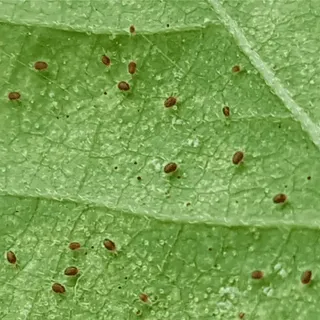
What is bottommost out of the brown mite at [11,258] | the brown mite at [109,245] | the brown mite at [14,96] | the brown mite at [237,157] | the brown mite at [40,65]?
the brown mite at [11,258]

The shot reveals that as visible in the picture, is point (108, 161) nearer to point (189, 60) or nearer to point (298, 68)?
point (189, 60)

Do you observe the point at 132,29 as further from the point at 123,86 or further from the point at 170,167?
the point at 170,167

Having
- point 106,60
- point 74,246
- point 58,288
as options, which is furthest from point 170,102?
point 58,288

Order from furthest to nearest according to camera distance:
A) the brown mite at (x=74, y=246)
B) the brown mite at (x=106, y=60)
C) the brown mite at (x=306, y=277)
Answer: the brown mite at (x=106, y=60)
the brown mite at (x=74, y=246)
the brown mite at (x=306, y=277)

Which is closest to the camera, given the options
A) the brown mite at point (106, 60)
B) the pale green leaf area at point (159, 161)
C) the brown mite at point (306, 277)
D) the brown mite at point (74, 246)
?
the brown mite at point (306, 277)

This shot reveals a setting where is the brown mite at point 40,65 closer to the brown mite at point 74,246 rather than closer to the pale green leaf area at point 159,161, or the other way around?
the pale green leaf area at point 159,161

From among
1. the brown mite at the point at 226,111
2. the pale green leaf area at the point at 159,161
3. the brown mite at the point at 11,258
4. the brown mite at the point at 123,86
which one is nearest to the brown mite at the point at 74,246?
the pale green leaf area at the point at 159,161

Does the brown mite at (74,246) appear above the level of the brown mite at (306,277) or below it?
below

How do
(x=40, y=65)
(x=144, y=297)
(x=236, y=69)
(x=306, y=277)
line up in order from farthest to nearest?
(x=40, y=65), (x=236, y=69), (x=144, y=297), (x=306, y=277)
